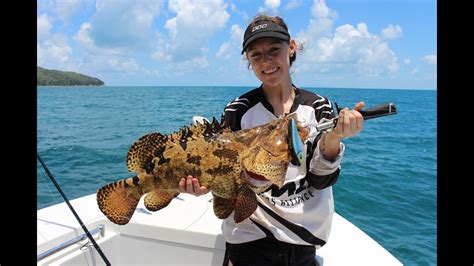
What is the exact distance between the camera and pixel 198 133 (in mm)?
2545

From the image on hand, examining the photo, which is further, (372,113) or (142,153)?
(142,153)

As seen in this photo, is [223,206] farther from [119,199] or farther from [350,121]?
[350,121]

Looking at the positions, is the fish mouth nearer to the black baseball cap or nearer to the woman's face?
the woman's face

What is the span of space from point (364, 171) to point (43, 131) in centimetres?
2172

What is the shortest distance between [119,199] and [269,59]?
1.61 meters

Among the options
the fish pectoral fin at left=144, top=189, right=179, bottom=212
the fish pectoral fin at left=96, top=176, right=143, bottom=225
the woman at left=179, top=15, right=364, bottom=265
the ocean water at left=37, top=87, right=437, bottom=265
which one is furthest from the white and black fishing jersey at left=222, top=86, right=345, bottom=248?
the ocean water at left=37, top=87, right=437, bottom=265

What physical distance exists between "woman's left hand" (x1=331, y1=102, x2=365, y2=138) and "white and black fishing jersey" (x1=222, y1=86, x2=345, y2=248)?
468mm

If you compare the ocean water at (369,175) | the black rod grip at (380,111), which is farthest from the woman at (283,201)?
the ocean water at (369,175)

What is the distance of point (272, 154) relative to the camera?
2.23 metres

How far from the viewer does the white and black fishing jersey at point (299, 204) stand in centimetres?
271

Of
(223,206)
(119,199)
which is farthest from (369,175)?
(119,199)
